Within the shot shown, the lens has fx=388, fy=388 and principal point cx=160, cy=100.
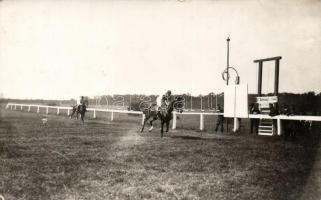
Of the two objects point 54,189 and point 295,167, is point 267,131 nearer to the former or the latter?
point 295,167

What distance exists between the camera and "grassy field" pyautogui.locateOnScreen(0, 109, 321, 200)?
6.87 meters

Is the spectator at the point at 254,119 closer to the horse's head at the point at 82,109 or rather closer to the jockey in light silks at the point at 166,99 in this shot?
the jockey in light silks at the point at 166,99

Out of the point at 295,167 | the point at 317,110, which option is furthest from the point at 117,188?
the point at 317,110

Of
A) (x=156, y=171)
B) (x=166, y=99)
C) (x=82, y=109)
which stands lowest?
(x=156, y=171)

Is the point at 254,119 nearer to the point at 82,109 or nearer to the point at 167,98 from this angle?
the point at 167,98

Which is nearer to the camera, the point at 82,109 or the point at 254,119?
the point at 254,119

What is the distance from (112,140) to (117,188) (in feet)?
24.0

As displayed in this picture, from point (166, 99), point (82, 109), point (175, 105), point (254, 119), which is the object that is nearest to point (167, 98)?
point (166, 99)

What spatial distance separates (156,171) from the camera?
8531 millimetres

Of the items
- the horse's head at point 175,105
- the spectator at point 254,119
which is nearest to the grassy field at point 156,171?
the horse's head at point 175,105

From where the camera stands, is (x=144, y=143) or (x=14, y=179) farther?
(x=144, y=143)

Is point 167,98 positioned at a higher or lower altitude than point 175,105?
higher

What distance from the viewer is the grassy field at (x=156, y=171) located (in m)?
6.87

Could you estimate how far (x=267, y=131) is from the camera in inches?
728
